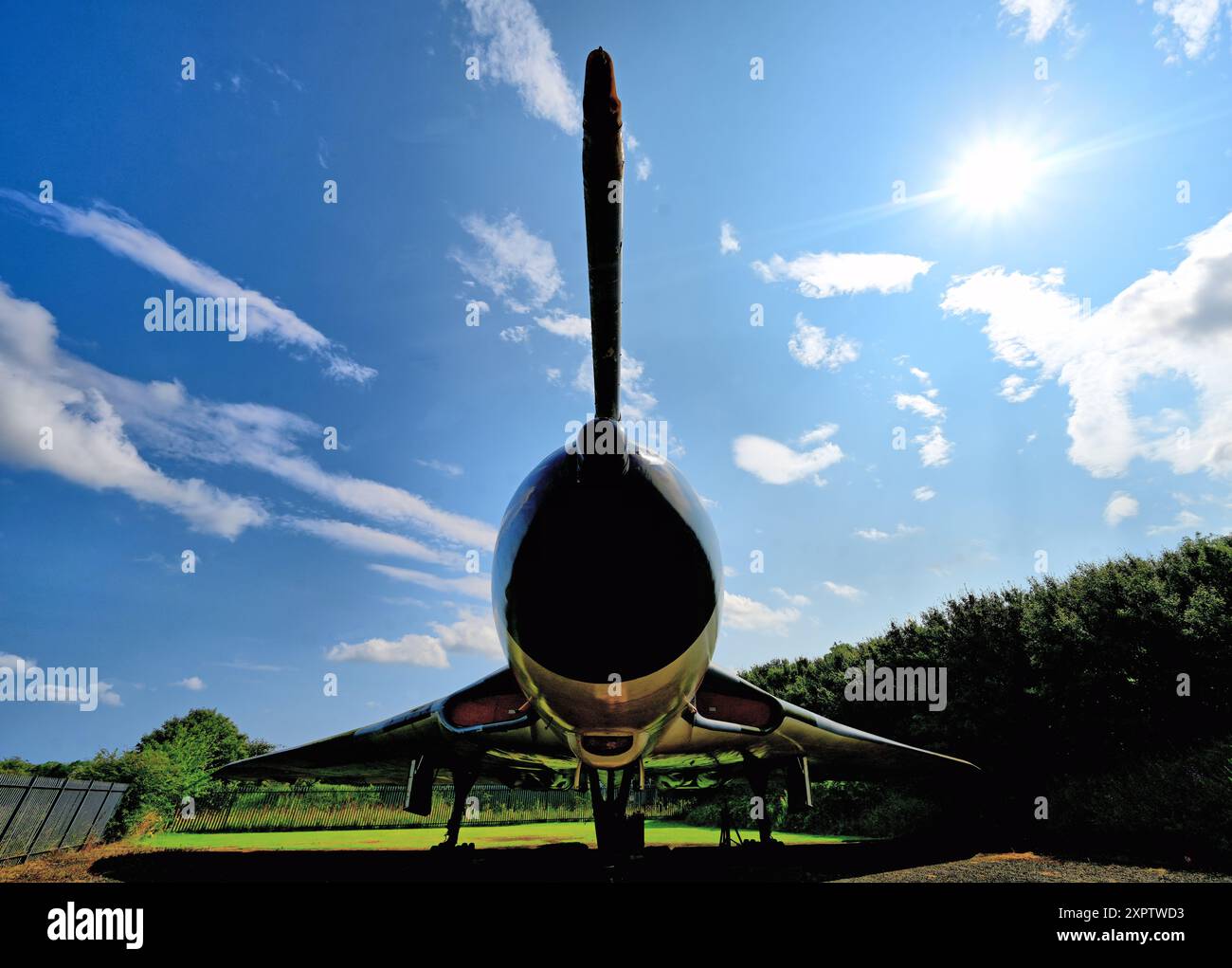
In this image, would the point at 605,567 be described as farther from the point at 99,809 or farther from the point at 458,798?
the point at 99,809

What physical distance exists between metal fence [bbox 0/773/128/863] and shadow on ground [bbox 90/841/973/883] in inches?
78.8

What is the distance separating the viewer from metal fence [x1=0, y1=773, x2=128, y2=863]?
1327cm

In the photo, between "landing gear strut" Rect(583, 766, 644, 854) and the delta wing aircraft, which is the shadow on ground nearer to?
"landing gear strut" Rect(583, 766, 644, 854)

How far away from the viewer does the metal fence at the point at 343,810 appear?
25562 mm

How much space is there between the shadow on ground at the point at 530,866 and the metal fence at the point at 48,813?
200cm

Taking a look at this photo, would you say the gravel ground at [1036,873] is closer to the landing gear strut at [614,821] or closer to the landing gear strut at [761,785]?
the landing gear strut at [761,785]

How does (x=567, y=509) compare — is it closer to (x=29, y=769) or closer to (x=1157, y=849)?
(x=1157, y=849)

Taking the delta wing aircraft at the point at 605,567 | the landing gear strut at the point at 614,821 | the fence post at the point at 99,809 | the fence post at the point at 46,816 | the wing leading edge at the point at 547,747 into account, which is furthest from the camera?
the fence post at the point at 99,809

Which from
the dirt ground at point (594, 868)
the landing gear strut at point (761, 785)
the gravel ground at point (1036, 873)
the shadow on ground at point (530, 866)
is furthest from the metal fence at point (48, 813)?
the gravel ground at point (1036, 873)

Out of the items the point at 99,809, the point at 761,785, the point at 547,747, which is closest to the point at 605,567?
the point at 547,747

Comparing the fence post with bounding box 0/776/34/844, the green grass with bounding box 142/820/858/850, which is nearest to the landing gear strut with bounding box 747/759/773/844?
the green grass with bounding box 142/820/858/850

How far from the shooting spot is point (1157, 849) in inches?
468

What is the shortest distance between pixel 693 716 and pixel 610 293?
592cm
